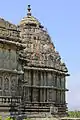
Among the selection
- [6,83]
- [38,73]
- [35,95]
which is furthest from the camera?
[38,73]

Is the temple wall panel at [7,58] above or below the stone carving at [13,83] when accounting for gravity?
above

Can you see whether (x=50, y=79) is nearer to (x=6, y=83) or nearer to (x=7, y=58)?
(x=6, y=83)

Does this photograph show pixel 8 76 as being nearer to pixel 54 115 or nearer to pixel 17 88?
pixel 17 88

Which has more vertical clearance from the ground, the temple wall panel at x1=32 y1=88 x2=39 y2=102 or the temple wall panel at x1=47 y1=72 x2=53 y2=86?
the temple wall panel at x1=47 y1=72 x2=53 y2=86

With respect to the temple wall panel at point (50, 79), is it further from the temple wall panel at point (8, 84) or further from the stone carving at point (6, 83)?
the stone carving at point (6, 83)

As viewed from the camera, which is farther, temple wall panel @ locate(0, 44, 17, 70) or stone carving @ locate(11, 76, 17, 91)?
stone carving @ locate(11, 76, 17, 91)

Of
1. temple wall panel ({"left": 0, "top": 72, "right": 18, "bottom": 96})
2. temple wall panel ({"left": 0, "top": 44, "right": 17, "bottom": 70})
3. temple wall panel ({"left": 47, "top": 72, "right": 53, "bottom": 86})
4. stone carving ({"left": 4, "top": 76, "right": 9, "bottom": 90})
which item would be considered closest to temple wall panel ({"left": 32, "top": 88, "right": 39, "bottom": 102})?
temple wall panel ({"left": 47, "top": 72, "right": 53, "bottom": 86})

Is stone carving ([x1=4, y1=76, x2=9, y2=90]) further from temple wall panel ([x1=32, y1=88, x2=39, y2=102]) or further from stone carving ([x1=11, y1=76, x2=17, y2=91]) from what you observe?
temple wall panel ([x1=32, y1=88, x2=39, y2=102])

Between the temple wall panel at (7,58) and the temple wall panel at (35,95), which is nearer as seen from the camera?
the temple wall panel at (7,58)

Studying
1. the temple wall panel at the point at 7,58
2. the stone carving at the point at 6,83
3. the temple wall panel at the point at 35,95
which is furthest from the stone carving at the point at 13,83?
the temple wall panel at the point at 35,95

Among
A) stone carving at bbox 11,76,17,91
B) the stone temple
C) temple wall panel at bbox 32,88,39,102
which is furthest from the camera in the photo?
temple wall panel at bbox 32,88,39,102

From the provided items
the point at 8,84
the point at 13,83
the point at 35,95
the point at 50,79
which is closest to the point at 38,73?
the point at 50,79

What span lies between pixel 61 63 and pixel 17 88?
1506cm

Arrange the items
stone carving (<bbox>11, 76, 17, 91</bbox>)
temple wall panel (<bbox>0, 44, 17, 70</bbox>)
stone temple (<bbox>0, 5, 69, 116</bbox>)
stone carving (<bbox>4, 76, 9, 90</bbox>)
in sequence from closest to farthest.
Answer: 1. temple wall panel (<bbox>0, 44, 17, 70</bbox>)
2. stone carving (<bbox>4, 76, 9, 90</bbox>)
3. stone carving (<bbox>11, 76, 17, 91</bbox>)
4. stone temple (<bbox>0, 5, 69, 116</bbox>)
